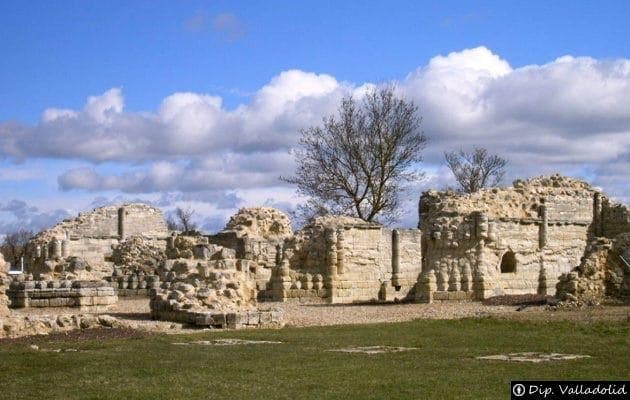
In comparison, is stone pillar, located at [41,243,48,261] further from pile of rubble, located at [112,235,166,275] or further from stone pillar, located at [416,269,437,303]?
stone pillar, located at [416,269,437,303]

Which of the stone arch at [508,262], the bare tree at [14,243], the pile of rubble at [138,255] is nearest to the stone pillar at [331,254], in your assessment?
the stone arch at [508,262]

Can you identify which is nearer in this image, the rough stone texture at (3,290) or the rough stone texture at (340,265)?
the rough stone texture at (3,290)

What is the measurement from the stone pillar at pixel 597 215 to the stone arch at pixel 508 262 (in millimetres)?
6158

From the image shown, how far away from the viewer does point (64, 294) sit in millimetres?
27188

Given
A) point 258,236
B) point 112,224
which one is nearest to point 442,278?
point 258,236

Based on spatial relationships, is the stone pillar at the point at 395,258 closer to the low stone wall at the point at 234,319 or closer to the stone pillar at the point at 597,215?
the stone pillar at the point at 597,215

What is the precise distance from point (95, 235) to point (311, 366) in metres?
32.7

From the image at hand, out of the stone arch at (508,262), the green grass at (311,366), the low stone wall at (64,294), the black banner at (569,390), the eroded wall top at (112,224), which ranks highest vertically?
the eroded wall top at (112,224)

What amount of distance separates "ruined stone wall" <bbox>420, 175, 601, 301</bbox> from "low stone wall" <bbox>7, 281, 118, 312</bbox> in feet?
30.5

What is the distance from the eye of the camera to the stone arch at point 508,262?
108 feet

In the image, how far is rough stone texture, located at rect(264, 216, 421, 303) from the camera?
32.2m

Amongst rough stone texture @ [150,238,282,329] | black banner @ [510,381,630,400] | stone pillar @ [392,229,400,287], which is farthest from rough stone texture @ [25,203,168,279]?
black banner @ [510,381,630,400]

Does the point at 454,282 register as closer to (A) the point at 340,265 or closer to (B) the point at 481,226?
(B) the point at 481,226

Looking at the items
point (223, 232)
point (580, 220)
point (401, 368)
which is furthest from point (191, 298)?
point (580, 220)
